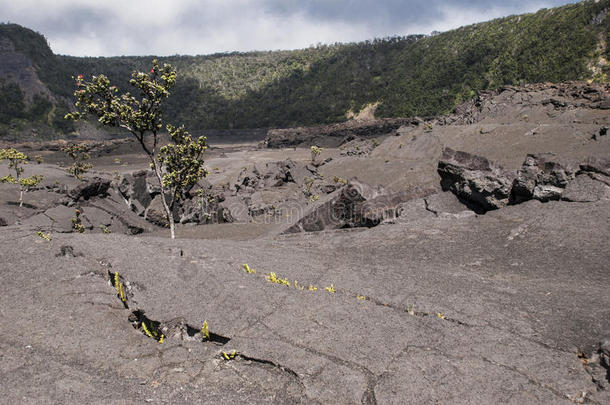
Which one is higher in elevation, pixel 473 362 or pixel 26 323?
pixel 26 323

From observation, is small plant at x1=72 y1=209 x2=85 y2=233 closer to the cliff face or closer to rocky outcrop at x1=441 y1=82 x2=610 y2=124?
rocky outcrop at x1=441 y1=82 x2=610 y2=124

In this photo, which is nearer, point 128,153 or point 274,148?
point 128,153

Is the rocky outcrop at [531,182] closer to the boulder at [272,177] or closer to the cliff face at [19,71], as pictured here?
the boulder at [272,177]

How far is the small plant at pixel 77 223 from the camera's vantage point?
61.1 feet

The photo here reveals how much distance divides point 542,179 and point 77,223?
2109cm

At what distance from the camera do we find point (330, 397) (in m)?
3.96

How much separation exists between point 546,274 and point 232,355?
6734mm

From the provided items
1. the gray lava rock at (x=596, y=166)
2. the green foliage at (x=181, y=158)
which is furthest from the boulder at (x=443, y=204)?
the green foliage at (x=181, y=158)

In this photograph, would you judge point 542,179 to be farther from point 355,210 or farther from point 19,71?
point 19,71

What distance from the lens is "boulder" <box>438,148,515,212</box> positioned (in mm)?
12305

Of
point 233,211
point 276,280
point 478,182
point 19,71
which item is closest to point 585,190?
point 478,182

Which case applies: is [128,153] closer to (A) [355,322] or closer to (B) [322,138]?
(B) [322,138]

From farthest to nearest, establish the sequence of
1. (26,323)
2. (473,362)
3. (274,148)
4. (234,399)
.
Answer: (274,148) < (26,323) < (473,362) < (234,399)

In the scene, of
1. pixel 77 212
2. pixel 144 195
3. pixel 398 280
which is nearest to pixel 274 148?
pixel 144 195
